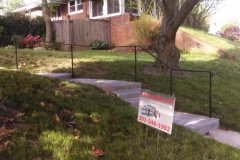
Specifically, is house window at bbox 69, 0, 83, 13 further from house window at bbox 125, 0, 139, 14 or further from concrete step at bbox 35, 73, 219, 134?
concrete step at bbox 35, 73, 219, 134

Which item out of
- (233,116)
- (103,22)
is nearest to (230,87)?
(233,116)

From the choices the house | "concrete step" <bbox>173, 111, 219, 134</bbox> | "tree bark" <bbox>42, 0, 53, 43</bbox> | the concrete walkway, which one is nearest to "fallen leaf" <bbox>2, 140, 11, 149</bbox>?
the concrete walkway

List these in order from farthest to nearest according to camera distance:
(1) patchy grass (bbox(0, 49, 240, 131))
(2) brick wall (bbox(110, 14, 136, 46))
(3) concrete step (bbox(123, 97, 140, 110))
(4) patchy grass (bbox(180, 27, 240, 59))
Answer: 1. (2) brick wall (bbox(110, 14, 136, 46))
2. (4) patchy grass (bbox(180, 27, 240, 59))
3. (1) patchy grass (bbox(0, 49, 240, 131))
4. (3) concrete step (bbox(123, 97, 140, 110))

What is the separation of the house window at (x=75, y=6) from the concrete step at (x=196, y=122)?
2262cm

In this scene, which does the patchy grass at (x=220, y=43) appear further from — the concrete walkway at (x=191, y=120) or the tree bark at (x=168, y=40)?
the concrete walkway at (x=191, y=120)

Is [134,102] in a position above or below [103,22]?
below

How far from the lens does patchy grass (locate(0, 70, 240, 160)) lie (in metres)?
3.62

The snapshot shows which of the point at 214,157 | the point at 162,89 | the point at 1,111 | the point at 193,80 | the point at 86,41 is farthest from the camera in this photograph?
the point at 86,41

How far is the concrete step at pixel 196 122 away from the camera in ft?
19.3

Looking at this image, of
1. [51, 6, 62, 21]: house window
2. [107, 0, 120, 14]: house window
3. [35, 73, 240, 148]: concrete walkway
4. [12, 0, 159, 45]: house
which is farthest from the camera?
[51, 6, 62, 21]: house window

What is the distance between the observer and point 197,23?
1120 inches

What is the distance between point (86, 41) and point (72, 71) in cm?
991

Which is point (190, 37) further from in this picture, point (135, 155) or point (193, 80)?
point (135, 155)

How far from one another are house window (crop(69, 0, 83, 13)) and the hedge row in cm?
844
